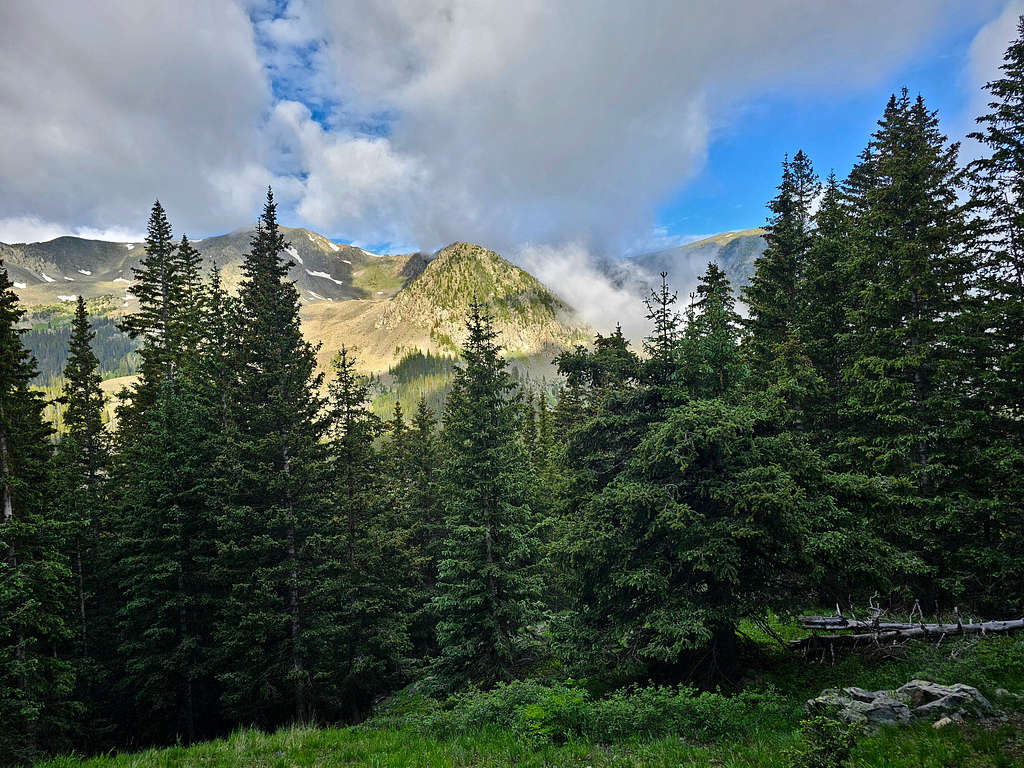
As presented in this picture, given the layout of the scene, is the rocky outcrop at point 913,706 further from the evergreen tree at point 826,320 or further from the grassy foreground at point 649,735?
the evergreen tree at point 826,320

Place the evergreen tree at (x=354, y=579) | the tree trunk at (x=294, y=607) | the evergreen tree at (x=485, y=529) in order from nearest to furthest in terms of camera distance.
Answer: the tree trunk at (x=294, y=607)
the evergreen tree at (x=485, y=529)
the evergreen tree at (x=354, y=579)

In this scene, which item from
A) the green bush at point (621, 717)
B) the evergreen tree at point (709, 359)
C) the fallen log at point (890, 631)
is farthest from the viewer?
the evergreen tree at point (709, 359)

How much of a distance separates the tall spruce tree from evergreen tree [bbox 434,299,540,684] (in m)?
6.25

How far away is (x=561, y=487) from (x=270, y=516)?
519 inches

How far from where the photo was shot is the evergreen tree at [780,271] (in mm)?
22969

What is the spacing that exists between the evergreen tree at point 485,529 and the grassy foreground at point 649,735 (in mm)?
8510

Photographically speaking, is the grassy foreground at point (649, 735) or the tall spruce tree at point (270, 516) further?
the tall spruce tree at point (270, 516)

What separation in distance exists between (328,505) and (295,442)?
334cm

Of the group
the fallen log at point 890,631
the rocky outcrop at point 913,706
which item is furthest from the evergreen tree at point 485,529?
the rocky outcrop at point 913,706

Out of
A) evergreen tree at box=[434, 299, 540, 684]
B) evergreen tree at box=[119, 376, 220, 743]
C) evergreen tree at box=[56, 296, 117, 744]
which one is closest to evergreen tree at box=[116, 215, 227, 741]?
evergreen tree at box=[119, 376, 220, 743]

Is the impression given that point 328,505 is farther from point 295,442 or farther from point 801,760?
point 801,760

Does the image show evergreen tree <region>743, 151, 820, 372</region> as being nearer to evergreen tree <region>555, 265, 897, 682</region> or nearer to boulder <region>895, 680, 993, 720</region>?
evergreen tree <region>555, 265, 897, 682</region>

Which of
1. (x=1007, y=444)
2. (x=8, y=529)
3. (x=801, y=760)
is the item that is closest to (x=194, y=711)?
(x=8, y=529)

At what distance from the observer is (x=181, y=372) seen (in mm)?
26672
